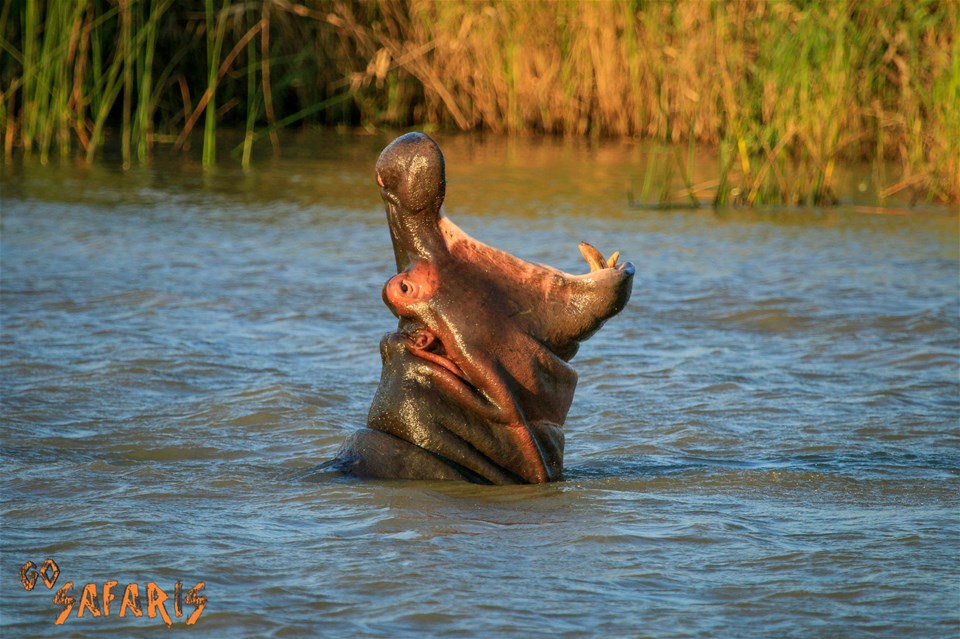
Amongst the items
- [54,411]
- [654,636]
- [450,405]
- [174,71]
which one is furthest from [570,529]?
[174,71]

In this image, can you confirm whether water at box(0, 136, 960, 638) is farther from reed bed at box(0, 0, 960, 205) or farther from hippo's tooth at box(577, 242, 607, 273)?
reed bed at box(0, 0, 960, 205)

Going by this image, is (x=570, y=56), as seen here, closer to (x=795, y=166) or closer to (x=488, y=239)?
(x=795, y=166)

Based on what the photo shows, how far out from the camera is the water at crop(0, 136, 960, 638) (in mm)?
2541

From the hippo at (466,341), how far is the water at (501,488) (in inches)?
3.5

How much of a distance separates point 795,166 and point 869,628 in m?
7.20

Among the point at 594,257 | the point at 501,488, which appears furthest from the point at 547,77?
the point at 501,488

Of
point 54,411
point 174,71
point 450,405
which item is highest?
point 174,71

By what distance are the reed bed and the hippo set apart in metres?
5.58

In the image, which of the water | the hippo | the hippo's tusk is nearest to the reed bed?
the water


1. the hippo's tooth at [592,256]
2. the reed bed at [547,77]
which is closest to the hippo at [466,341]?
the hippo's tooth at [592,256]

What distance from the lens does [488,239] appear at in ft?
25.0

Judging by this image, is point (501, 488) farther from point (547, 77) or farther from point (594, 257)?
point (547, 77)

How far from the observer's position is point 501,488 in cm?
309

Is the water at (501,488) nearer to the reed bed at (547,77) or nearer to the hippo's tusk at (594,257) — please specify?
the hippo's tusk at (594,257)
